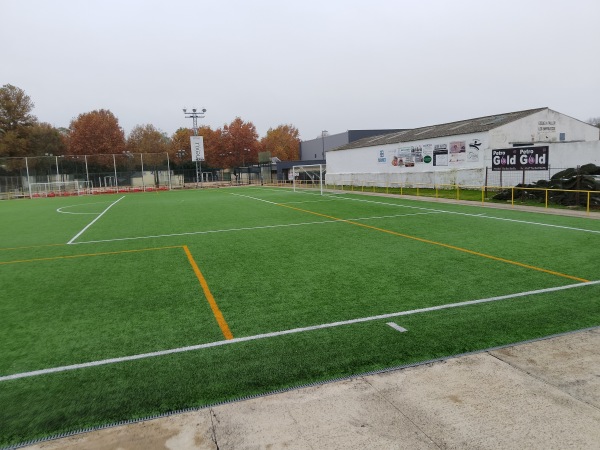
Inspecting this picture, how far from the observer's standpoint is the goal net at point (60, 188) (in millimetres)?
47625

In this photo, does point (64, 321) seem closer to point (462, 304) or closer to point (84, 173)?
point (462, 304)

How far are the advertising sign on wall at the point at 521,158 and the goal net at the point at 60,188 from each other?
1698 inches

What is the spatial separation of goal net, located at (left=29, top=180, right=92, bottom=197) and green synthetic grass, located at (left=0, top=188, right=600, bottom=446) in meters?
37.8

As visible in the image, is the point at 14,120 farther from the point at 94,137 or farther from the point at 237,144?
the point at 237,144

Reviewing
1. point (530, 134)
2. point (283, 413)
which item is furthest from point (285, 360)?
point (530, 134)

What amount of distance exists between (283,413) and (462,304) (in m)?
4.07

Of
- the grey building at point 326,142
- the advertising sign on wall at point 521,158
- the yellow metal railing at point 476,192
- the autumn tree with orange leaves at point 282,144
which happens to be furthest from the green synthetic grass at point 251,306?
the autumn tree with orange leaves at point 282,144

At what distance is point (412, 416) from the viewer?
3.87 metres

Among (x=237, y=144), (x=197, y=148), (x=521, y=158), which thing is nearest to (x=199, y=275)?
(x=521, y=158)

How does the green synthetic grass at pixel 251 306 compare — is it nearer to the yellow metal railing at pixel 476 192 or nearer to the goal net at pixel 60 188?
the yellow metal railing at pixel 476 192

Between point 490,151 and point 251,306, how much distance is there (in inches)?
1103

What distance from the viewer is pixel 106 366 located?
5.14m

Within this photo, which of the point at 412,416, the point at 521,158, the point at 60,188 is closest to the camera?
the point at 412,416

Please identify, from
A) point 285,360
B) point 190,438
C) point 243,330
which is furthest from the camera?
point 243,330
